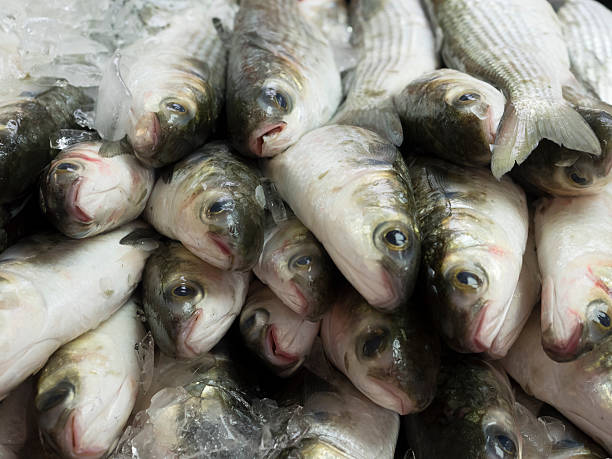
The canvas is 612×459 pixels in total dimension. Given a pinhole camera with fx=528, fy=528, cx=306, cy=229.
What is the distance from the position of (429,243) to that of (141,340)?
79 centimetres

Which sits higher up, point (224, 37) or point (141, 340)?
point (224, 37)

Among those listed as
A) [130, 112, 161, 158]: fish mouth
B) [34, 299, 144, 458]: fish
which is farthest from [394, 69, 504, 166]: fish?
[34, 299, 144, 458]: fish

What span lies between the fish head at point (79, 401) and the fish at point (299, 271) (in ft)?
1.43

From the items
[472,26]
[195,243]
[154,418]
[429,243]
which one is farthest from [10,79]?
[472,26]

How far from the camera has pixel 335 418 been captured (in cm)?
130

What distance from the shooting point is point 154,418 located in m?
1.23

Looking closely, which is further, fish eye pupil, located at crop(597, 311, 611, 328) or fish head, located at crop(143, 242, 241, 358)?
fish head, located at crop(143, 242, 241, 358)

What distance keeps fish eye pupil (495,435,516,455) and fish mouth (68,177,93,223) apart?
3.61ft

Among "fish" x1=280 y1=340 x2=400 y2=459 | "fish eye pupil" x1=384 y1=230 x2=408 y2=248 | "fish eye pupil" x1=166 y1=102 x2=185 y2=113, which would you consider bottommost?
"fish" x1=280 y1=340 x2=400 y2=459

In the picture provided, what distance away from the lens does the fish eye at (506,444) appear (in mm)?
1162

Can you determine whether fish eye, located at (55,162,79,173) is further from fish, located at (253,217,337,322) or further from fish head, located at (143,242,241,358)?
fish, located at (253,217,337,322)

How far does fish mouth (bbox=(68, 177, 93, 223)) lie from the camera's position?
128cm

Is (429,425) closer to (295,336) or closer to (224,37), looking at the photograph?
(295,336)

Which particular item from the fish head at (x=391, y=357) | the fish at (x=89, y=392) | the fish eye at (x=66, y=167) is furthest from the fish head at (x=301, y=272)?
the fish eye at (x=66, y=167)
